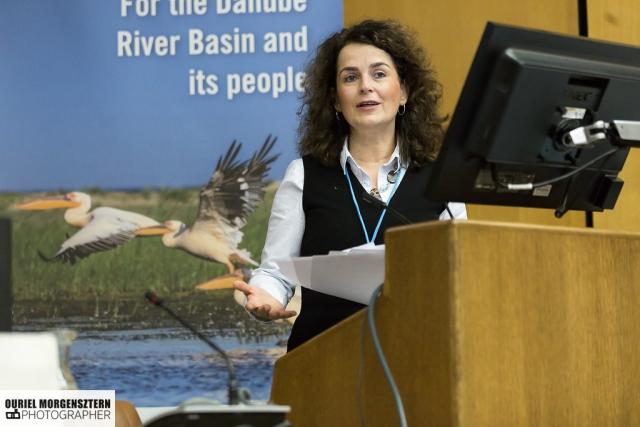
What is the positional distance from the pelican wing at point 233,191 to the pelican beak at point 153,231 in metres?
0.16

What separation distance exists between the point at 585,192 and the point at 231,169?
2.45 meters

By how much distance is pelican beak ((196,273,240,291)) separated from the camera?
405 cm

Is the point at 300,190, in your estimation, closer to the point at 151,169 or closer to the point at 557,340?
the point at 557,340

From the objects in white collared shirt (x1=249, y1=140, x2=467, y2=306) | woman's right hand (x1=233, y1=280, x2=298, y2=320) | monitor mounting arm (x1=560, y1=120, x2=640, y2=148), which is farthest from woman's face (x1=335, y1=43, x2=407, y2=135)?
monitor mounting arm (x1=560, y1=120, x2=640, y2=148)

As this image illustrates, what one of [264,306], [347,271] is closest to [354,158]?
[264,306]

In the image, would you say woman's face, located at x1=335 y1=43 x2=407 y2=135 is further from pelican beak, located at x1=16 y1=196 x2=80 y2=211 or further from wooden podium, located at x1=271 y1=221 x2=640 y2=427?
pelican beak, located at x1=16 y1=196 x2=80 y2=211

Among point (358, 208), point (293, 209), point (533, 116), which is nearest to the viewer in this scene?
point (533, 116)

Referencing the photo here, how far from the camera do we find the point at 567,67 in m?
1.69

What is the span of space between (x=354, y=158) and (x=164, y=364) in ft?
5.44

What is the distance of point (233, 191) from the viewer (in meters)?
4.11

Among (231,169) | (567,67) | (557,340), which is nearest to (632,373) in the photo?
(557,340)

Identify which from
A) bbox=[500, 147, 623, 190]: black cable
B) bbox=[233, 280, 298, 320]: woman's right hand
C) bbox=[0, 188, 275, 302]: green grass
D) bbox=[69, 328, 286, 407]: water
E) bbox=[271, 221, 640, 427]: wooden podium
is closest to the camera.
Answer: bbox=[271, 221, 640, 427]: wooden podium

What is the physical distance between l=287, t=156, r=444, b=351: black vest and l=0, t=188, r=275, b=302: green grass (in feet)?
4.49

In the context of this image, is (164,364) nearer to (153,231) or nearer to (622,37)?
(153,231)
